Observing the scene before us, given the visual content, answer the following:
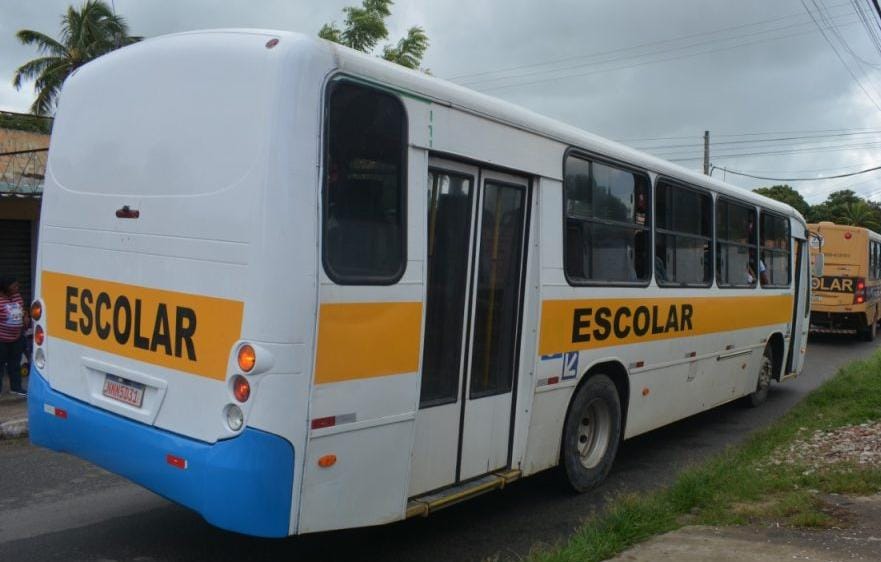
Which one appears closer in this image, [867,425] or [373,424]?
[373,424]

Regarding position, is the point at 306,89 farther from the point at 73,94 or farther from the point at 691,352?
the point at 691,352

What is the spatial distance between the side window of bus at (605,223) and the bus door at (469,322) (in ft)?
2.06

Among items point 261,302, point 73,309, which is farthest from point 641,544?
point 73,309

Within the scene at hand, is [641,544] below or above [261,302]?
below

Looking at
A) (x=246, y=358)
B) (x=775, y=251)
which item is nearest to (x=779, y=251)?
(x=775, y=251)

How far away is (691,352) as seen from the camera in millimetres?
7957

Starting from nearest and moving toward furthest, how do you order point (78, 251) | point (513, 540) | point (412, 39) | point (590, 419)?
point (78, 251), point (513, 540), point (590, 419), point (412, 39)

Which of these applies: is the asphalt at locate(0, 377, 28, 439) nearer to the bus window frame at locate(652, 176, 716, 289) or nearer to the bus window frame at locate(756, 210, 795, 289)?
the bus window frame at locate(652, 176, 716, 289)

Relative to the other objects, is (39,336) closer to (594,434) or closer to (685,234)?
(594,434)

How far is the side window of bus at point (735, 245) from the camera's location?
28.3ft

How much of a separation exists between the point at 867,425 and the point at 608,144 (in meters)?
4.30

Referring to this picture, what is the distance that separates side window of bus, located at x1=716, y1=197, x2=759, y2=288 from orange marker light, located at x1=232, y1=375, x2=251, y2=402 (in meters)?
6.15

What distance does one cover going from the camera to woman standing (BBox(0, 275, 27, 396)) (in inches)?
389

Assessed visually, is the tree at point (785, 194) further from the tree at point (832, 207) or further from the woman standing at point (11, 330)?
the woman standing at point (11, 330)
